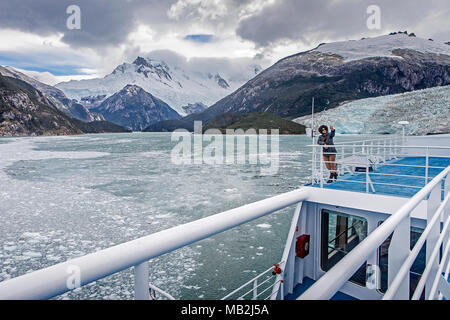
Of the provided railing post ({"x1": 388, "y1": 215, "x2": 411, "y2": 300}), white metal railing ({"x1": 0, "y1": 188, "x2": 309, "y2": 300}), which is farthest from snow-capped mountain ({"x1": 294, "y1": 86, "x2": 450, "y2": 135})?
white metal railing ({"x1": 0, "y1": 188, "x2": 309, "y2": 300})

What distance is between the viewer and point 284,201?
1.80 m

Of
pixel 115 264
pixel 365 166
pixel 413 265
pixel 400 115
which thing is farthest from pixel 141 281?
pixel 400 115

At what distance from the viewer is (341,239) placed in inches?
226

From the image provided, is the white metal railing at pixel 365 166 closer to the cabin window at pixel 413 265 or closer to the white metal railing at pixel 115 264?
the cabin window at pixel 413 265

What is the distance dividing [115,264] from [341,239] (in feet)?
18.4

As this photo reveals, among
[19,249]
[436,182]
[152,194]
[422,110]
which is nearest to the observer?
[436,182]

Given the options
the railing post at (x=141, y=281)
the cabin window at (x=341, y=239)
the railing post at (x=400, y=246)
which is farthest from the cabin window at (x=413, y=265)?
the railing post at (x=141, y=281)

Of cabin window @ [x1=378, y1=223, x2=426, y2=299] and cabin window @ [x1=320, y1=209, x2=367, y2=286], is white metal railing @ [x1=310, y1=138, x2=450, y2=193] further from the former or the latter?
cabin window @ [x1=378, y1=223, x2=426, y2=299]

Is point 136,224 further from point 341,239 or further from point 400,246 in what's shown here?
point 400,246

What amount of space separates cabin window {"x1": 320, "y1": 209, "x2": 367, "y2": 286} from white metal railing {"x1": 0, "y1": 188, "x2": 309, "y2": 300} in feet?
13.1

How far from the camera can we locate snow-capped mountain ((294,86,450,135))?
250 ft

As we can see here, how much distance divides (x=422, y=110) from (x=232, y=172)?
3402 inches

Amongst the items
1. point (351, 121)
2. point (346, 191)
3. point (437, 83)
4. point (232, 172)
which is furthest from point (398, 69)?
point (346, 191)

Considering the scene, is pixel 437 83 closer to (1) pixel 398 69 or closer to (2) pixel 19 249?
(1) pixel 398 69
